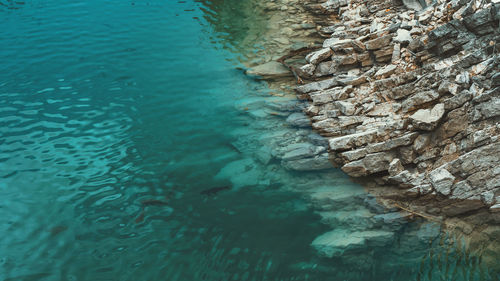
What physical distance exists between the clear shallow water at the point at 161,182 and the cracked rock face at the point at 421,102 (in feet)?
4.66

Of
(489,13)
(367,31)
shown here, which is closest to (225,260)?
(489,13)

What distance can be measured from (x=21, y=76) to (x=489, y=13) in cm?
2279

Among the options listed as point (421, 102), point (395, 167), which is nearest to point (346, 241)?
point (395, 167)

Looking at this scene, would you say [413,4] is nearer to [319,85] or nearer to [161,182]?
[319,85]

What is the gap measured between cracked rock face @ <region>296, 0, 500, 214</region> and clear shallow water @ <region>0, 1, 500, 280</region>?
1.42 m

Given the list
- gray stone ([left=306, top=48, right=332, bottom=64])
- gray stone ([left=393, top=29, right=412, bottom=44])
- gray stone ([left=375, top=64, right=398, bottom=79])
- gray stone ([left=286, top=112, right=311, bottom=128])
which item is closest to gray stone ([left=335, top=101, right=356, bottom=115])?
gray stone ([left=286, top=112, right=311, bottom=128])

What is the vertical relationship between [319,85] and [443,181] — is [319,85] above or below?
above

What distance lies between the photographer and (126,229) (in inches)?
499

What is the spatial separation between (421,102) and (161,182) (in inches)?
414

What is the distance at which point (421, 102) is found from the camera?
50.2ft

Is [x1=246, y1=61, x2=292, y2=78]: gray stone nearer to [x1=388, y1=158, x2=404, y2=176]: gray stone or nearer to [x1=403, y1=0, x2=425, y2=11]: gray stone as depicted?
[x1=403, y1=0, x2=425, y2=11]: gray stone

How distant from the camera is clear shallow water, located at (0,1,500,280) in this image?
1170 cm

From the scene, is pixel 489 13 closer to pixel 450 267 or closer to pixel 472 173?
pixel 472 173

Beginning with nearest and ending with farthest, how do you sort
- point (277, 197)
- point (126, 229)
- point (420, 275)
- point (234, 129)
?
point (420, 275) → point (126, 229) → point (277, 197) → point (234, 129)
